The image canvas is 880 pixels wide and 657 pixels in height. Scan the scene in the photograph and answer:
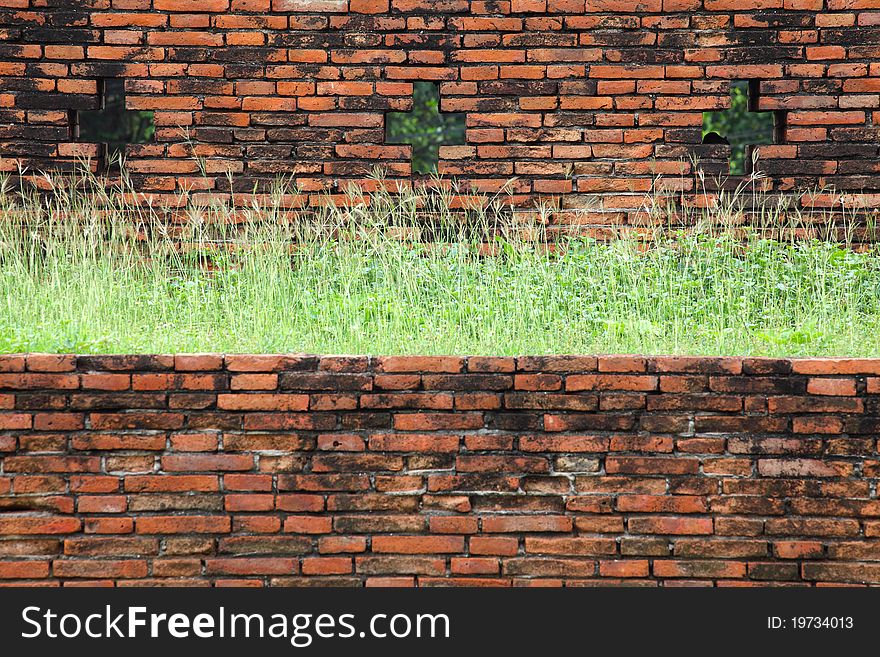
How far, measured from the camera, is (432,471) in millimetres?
3922

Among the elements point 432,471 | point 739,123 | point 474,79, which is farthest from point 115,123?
point 432,471

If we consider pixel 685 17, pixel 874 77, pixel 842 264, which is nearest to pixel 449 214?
pixel 685 17

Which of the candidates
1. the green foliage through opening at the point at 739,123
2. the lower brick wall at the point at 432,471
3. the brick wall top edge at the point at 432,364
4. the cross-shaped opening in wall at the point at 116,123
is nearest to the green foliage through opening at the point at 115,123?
the cross-shaped opening in wall at the point at 116,123

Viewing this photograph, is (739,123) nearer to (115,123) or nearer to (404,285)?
(115,123)

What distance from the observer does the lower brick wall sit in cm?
391

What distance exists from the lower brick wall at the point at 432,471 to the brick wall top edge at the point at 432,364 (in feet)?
0.03

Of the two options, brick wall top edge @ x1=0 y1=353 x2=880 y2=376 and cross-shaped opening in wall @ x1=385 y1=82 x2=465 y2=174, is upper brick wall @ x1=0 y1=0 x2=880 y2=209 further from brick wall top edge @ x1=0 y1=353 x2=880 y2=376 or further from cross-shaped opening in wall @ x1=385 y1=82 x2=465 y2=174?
cross-shaped opening in wall @ x1=385 y1=82 x2=465 y2=174

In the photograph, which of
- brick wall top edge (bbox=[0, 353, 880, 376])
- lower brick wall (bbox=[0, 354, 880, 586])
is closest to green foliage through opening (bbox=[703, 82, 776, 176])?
brick wall top edge (bbox=[0, 353, 880, 376])

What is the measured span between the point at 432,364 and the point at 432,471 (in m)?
0.49

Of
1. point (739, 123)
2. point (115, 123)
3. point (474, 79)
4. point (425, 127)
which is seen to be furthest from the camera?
point (425, 127)

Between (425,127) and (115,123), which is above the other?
(425,127)

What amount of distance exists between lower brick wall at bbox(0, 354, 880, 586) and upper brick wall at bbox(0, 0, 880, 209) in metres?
2.42

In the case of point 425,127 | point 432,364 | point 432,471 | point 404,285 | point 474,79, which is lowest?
point 432,471

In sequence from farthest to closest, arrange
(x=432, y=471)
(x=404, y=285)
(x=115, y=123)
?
1. (x=115, y=123)
2. (x=404, y=285)
3. (x=432, y=471)
